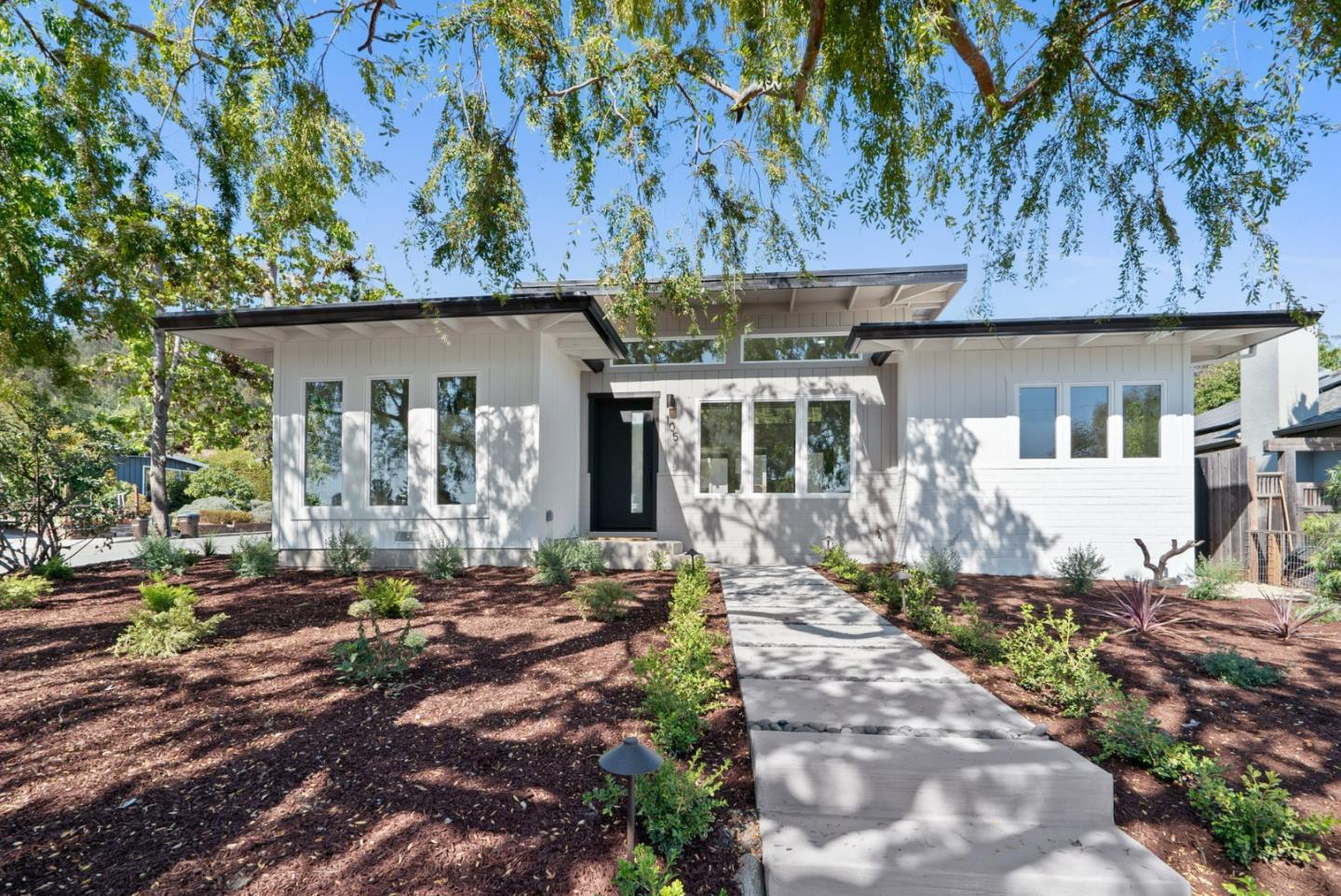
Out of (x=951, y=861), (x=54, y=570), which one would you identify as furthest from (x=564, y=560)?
(x=54, y=570)

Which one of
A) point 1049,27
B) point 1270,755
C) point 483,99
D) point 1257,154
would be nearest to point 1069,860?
point 1270,755

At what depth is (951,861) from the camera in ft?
7.04

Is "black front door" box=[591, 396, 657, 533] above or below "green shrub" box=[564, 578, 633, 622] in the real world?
above

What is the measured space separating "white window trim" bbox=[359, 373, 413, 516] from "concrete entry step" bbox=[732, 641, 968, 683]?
521 centimetres

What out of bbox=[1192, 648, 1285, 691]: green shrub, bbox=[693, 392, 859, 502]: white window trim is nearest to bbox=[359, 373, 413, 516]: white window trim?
bbox=[693, 392, 859, 502]: white window trim

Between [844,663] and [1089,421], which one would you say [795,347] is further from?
[844,663]

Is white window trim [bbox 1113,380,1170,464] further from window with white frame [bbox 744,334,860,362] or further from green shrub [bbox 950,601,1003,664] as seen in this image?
green shrub [bbox 950,601,1003,664]

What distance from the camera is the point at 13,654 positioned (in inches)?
169

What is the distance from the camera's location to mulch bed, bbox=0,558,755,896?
2.04 metres

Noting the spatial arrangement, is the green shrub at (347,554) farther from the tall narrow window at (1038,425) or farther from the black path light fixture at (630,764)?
the tall narrow window at (1038,425)

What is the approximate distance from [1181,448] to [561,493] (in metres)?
8.10

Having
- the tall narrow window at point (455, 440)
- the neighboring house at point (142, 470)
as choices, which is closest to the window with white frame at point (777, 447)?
the tall narrow window at point (455, 440)

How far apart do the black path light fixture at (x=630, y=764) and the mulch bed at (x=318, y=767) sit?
20 cm

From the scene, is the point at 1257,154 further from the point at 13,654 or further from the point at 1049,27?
the point at 13,654
